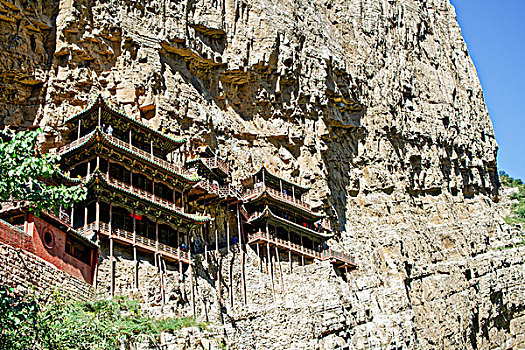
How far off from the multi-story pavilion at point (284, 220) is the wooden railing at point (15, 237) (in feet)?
68.4

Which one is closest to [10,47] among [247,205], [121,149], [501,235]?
[121,149]

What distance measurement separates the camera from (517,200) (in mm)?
88125

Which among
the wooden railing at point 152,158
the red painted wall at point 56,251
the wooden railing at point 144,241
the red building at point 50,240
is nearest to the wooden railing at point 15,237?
the red building at point 50,240

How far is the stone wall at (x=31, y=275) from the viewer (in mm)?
20609

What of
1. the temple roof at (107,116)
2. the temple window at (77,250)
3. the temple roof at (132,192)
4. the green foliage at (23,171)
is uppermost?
the temple roof at (107,116)

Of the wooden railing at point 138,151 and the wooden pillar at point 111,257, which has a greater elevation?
the wooden railing at point 138,151

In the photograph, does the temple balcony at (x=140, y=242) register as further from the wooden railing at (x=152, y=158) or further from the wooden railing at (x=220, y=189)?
the wooden railing at (x=220, y=189)

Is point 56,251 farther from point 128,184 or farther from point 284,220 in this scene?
point 284,220

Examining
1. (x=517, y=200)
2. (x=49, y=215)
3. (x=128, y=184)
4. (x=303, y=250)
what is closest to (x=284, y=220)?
(x=303, y=250)

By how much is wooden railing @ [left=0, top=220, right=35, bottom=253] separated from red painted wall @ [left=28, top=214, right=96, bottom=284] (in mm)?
475

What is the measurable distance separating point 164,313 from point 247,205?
14971mm

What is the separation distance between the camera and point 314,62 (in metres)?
56.6

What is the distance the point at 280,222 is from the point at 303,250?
3027 millimetres

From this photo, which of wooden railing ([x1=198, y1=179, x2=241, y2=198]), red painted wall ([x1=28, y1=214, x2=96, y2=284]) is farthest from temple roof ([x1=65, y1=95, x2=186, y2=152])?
red painted wall ([x1=28, y1=214, x2=96, y2=284])
